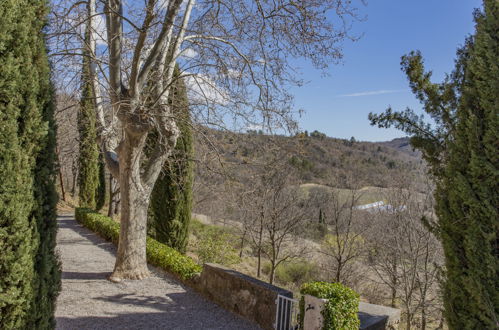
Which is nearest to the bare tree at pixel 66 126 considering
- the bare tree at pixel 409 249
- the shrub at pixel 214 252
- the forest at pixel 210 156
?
the forest at pixel 210 156

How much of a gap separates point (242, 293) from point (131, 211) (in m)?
2.87

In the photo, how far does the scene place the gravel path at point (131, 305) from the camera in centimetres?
522

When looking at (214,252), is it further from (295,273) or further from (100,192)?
(100,192)

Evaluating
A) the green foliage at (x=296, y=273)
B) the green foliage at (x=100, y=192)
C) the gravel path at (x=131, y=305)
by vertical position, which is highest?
the green foliage at (x=100, y=192)

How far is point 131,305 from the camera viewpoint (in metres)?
5.86

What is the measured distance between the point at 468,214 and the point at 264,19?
5099mm

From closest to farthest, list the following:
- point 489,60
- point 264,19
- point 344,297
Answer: point 489,60 < point 344,297 < point 264,19

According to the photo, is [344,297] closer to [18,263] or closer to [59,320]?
[18,263]

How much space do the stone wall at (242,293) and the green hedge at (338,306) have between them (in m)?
0.83

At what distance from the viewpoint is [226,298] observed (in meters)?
5.95

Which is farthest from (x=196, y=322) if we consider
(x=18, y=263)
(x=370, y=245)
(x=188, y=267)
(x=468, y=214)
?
(x=370, y=245)

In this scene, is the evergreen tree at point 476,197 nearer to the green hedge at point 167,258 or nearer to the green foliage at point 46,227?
the green foliage at point 46,227

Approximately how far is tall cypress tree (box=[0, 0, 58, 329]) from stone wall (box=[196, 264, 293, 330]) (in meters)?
3.08

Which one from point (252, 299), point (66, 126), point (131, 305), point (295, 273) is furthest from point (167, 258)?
point (295, 273)
